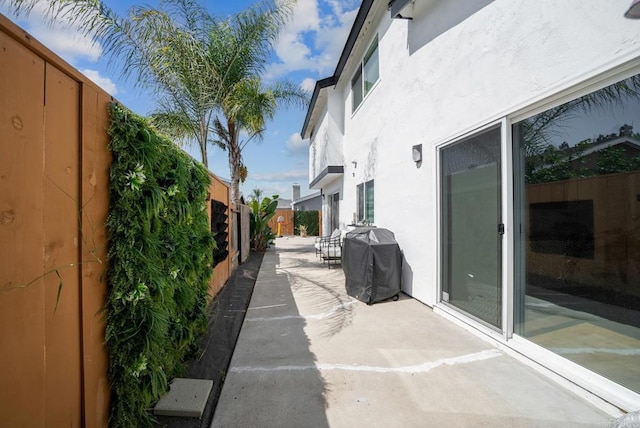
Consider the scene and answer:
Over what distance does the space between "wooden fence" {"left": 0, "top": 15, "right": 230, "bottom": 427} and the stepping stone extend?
0.60 metres

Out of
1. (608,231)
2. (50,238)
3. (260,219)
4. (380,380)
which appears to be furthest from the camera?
(260,219)

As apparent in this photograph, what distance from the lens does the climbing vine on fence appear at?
1.86 meters

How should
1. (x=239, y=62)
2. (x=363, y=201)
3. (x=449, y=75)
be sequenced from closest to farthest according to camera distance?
(x=449, y=75) < (x=239, y=62) < (x=363, y=201)

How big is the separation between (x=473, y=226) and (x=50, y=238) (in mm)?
4272

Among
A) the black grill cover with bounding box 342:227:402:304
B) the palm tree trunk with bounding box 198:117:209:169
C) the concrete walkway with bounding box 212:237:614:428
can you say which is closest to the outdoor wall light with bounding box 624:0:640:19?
the concrete walkway with bounding box 212:237:614:428

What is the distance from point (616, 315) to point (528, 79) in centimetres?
238

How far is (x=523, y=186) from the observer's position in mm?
3346

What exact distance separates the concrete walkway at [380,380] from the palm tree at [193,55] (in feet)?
16.7

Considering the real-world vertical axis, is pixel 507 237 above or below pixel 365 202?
below

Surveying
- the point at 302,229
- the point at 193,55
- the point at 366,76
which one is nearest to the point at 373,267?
the point at 366,76

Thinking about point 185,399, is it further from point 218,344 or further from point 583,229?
point 583,229

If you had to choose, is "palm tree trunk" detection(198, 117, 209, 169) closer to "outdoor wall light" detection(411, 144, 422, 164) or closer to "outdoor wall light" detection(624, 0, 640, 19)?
"outdoor wall light" detection(411, 144, 422, 164)

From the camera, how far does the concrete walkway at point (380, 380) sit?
238 centimetres

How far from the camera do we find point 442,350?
3.54 m
